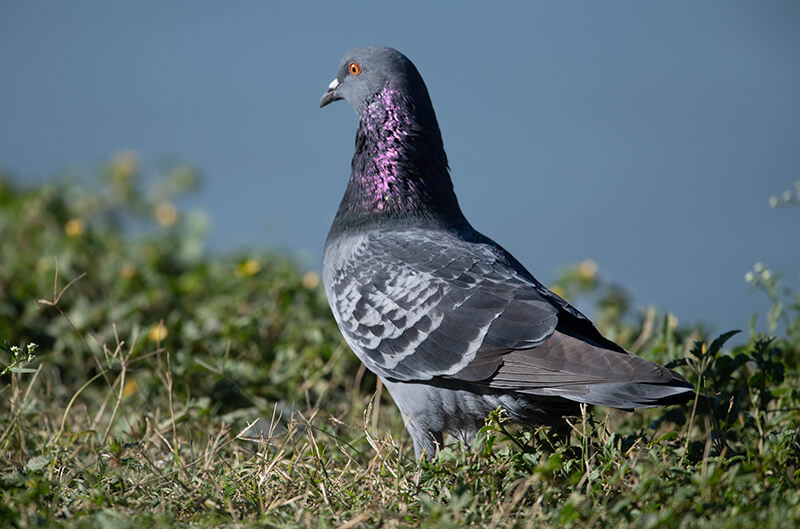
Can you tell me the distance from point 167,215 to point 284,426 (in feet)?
13.4

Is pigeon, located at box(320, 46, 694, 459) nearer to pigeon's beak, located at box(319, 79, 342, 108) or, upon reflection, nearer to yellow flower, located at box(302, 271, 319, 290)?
pigeon's beak, located at box(319, 79, 342, 108)

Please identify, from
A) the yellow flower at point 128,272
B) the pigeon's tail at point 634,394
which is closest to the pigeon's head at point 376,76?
the pigeon's tail at point 634,394

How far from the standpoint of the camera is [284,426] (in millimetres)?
4180

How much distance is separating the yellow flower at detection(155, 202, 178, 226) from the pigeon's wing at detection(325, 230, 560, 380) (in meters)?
4.16

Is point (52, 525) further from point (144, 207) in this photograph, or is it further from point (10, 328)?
point (144, 207)

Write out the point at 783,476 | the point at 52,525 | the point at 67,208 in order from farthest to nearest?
the point at 67,208 → the point at 783,476 → the point at 52,525

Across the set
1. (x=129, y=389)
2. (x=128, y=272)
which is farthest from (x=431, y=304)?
(x=128, y=272)

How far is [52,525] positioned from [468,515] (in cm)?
131

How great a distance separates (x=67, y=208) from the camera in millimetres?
7699

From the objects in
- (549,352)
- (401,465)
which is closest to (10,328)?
(401,465)

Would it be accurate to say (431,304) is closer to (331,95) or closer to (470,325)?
(470,325)

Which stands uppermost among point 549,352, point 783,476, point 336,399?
point 549,352

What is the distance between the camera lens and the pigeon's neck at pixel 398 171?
13.3ft

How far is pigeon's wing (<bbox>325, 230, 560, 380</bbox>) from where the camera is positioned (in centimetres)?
→ 333
